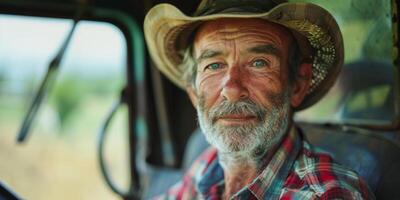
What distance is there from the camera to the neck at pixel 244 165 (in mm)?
1236

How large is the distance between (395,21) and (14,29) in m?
1.31

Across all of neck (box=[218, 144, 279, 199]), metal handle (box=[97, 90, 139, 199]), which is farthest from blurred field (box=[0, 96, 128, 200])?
neck (box=[218, 144, 279, 199])

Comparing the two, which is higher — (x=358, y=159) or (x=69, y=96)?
(x=358, y=159)

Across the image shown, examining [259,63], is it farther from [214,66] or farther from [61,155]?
[61,155]

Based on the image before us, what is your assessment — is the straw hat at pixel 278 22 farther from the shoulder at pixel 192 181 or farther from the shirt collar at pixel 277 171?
the shoulder at pixel 192 181

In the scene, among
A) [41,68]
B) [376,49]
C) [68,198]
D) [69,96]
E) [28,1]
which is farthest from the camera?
[69,96]

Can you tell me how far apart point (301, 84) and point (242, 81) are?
9.6 inches

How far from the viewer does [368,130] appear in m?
1.59

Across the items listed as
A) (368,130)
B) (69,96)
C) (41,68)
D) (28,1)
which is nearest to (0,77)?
(69,96)

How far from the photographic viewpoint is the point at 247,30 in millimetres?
1162

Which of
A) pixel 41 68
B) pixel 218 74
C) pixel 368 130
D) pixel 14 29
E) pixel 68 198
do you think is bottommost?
pixel 68 198

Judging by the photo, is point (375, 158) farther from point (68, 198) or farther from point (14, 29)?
point (68, 198)

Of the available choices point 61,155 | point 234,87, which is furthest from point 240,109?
point 61,155

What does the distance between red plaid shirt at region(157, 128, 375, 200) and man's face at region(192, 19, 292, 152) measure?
71 millimetres
